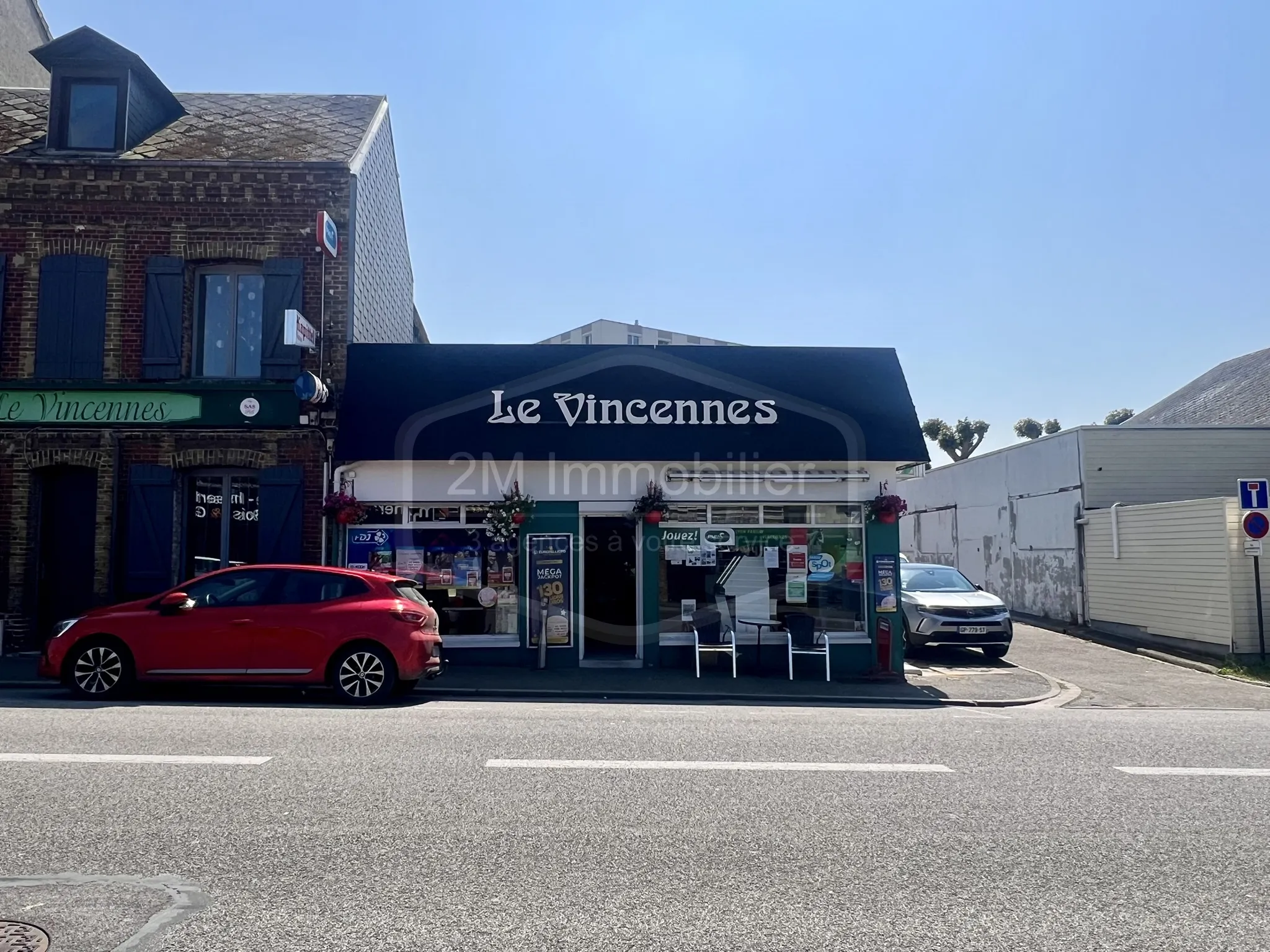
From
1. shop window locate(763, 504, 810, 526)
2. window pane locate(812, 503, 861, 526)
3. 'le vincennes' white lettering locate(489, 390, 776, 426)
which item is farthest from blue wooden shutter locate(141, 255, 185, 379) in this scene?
window pane locate(812, 503, 861, 526)

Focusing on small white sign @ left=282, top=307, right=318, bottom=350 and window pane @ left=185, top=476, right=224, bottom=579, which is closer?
small white sign @ left=282, top=307, right=318, bottom=350

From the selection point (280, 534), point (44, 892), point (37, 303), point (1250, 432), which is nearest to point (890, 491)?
point (280, 534)

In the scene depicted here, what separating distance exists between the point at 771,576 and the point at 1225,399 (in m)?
21.0

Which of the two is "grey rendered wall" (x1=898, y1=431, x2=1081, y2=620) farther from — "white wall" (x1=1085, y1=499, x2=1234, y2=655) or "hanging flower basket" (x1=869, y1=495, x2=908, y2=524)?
"hanging flower basket" (x1=869, y1=495, x2=908, y2=524)

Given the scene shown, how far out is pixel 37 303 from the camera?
46.2ft

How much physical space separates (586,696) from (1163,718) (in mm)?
6384

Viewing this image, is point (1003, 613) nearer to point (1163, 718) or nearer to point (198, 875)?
point (1163, 718)

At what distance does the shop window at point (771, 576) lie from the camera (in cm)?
1387

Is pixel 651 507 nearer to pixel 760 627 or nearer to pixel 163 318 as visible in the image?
pixel 760 627

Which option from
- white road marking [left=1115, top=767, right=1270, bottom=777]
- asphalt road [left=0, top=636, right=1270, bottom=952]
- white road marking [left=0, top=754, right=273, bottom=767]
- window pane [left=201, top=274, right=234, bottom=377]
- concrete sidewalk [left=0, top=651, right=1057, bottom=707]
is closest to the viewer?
asphalt road [left=0, top=636, right=1270, bottom=952]

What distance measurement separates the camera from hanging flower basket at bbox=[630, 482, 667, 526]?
13539mm

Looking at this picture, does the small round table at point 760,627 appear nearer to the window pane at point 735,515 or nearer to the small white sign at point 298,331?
the window pane at point 735,515

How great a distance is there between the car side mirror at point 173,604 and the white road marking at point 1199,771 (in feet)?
29.3

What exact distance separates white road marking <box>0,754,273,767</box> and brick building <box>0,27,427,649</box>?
7.21 metres
